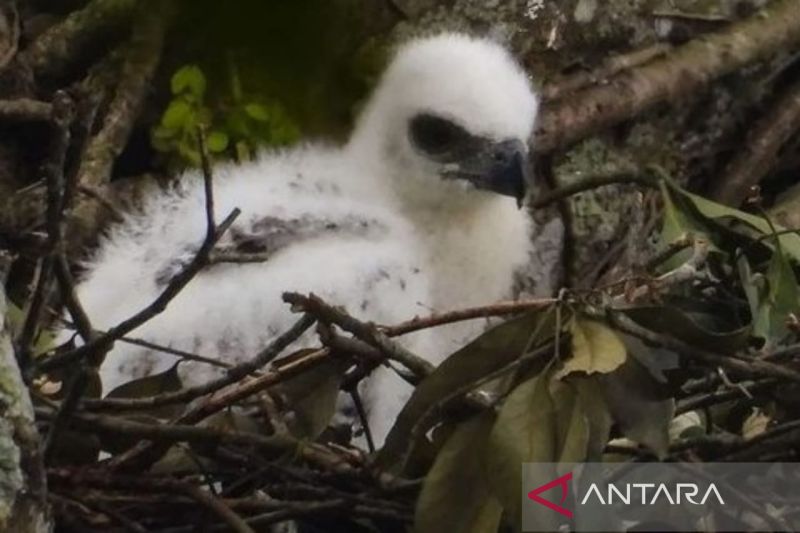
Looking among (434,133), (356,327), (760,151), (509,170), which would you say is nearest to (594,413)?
(356,327)

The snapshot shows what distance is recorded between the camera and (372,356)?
7.20 ft

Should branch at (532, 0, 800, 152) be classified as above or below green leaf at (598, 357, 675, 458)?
above

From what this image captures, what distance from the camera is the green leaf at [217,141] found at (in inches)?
129

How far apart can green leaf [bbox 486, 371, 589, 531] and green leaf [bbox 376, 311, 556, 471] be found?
3.1 inches

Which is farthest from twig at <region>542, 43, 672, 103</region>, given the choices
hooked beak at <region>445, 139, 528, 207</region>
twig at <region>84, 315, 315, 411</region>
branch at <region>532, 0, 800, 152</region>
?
twig at <region>84, 315, 315, 411</region>

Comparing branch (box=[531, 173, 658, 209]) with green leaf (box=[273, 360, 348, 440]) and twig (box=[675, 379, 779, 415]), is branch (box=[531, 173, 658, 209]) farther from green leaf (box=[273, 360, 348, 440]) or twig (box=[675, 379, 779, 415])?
green leaf (box=[273, 360, 348, 440])

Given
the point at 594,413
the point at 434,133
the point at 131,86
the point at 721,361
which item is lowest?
the point at 594,413

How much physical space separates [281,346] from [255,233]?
631 mm

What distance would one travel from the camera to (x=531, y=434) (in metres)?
1.98

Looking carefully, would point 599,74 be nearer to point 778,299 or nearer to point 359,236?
point 359,236

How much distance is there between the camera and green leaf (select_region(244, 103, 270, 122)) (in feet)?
10.9

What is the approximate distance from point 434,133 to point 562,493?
1216 mm

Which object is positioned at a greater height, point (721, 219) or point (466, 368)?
point (721, 219)

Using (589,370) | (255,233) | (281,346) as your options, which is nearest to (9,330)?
(281,346)
